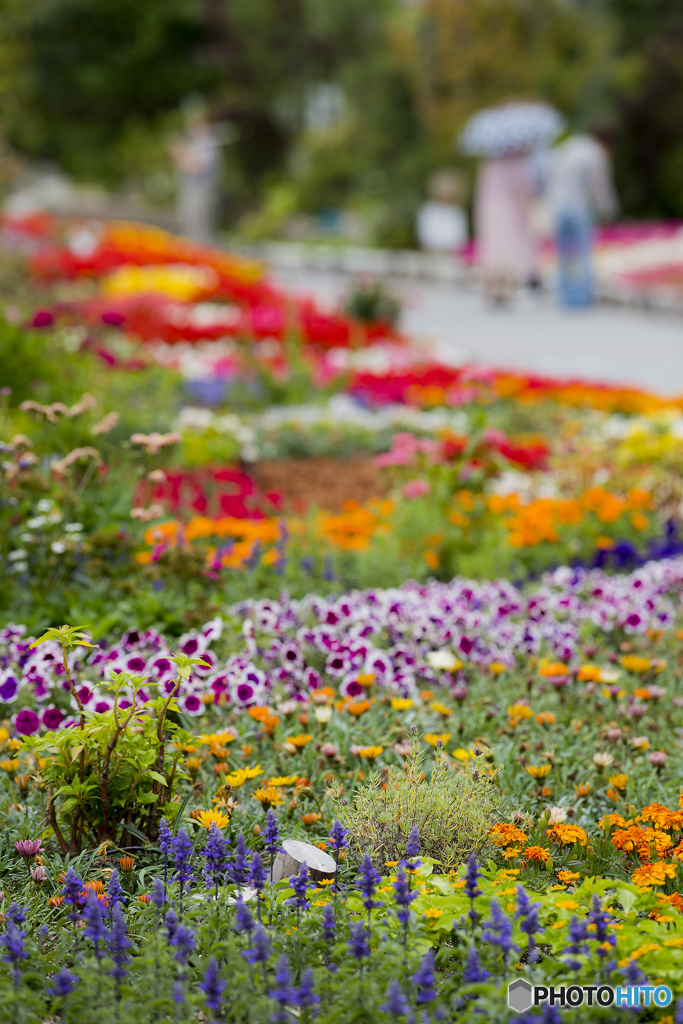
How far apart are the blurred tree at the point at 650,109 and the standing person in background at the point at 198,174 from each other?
31.3ft

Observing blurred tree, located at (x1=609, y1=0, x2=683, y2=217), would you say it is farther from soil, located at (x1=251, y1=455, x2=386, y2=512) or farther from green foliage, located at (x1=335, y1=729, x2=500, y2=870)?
green foliage, located at (x1=335, y1=729, x2=500, y2=870)

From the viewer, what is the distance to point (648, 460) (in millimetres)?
6027

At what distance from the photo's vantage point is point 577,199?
50.4ft

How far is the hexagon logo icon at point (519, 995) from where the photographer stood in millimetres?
2012

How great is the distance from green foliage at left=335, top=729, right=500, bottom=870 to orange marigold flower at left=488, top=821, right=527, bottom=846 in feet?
0.08

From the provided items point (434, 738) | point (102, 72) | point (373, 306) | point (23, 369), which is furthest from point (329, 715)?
point (102, 72)

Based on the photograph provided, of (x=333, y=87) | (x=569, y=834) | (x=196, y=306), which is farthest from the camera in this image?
(x=333, y=87)

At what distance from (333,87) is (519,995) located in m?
40.3

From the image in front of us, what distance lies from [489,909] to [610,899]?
0.28 meters

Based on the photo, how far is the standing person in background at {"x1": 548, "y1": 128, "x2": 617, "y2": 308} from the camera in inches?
603

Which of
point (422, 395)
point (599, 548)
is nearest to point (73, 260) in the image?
point (422, 395)

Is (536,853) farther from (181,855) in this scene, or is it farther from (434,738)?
(181,855)

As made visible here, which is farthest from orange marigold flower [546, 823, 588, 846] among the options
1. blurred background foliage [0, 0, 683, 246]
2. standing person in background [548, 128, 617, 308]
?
blurred background foliage [0, 0, 683, 246]

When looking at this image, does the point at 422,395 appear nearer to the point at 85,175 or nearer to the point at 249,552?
the point at 249,552
